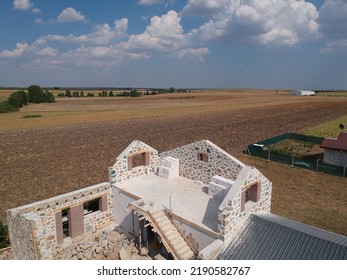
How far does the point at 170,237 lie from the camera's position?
1141cm

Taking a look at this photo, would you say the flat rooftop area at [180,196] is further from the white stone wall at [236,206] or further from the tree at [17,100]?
the tree at [17,100]

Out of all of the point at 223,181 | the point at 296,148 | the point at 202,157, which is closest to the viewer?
the point at 223,181

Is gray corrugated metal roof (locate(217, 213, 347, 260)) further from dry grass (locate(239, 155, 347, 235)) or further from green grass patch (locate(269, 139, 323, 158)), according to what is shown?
green grass patch (locate(269, 139, 323, 158))

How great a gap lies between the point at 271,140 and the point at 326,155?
357 inches

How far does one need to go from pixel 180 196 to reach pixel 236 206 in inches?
150

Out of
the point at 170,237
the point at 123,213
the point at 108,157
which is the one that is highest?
the point at 170,237

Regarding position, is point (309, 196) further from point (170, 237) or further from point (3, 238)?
point (3, 238)

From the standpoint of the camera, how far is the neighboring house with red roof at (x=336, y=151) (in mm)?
25470

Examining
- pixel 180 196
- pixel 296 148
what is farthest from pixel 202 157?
pixel 296 148

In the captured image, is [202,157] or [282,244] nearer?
[282,244]

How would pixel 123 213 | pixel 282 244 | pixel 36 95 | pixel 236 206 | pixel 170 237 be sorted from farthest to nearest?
pixel 36 95
pixel 123 213
pixel 170 237
pixel 236 206
pixel 282 244

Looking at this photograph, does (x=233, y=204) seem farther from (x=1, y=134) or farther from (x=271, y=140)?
(x=1, y=134)

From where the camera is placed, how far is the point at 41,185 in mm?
21188
